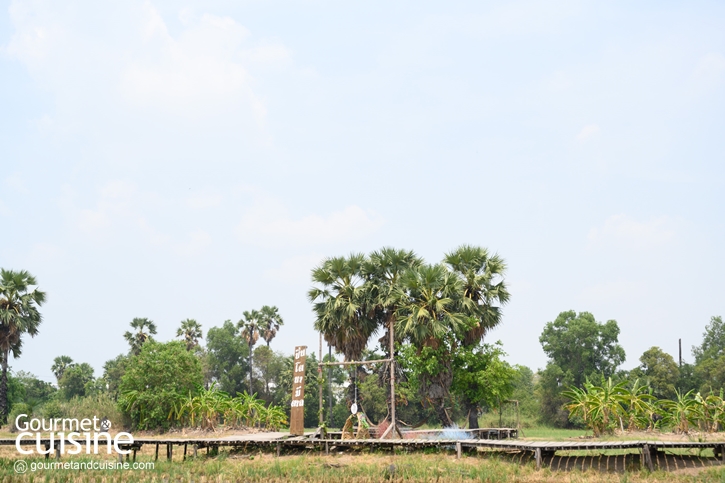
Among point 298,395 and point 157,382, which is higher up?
point 298,395

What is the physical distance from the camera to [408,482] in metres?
16.5

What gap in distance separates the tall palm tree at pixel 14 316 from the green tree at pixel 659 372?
138 feet

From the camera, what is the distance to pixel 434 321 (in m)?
28.8

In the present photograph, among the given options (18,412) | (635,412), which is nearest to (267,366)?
(18,412)

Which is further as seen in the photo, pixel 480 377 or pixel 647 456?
pixel 480 377

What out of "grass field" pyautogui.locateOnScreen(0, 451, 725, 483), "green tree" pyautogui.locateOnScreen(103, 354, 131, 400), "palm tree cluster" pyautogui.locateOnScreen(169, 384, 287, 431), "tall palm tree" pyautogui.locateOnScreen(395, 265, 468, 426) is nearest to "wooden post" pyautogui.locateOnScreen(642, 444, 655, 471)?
"grass field" pyautogui.locateOnScreen(0, 451, 725, 483)

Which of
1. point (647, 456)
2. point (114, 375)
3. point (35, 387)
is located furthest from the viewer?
point (35, 387)

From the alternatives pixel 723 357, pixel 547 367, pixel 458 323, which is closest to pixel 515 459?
pixel 458 323

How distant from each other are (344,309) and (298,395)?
7.09 meters

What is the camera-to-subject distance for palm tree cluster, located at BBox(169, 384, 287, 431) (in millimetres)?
32312

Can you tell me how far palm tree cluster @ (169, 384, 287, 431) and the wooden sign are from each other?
8520mm

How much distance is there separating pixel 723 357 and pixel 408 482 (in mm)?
41312

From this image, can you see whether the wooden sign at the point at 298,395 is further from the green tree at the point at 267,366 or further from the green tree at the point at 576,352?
the green tree at the point at 267,366

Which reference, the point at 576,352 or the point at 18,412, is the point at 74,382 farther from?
the point at 576,352
